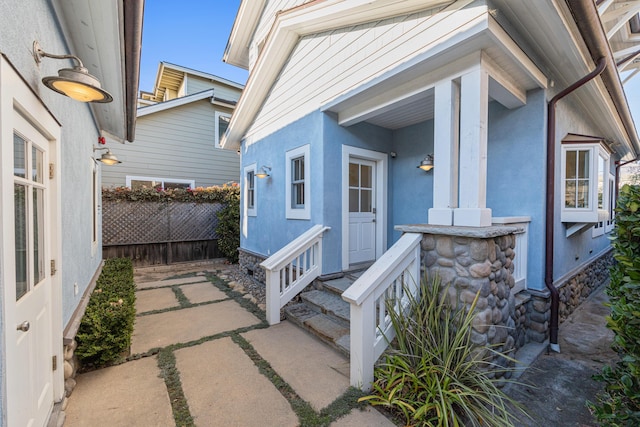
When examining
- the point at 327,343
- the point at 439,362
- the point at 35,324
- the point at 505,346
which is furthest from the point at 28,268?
the point at 505,346

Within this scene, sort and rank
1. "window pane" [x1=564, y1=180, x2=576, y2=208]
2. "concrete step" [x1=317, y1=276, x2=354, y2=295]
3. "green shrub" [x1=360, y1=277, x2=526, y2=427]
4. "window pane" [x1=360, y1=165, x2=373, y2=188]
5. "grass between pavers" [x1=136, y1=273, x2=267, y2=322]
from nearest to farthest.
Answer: "green shrub" [x1=360, y1=277, x2=526, y2=427] < "window pane" [x1=564, y1=180, x2=576, y2=208] < "concrete step" [x1=317, y1=276, x2=354, y2=295] < "grass between pavers" [x1=136, y1=273, x2=267, y2=322] < "window pane" [x1=360, y1=165, x2=373, y2=188]

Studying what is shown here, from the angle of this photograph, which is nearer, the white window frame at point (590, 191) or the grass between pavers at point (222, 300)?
the white window frame at point (590, 191)

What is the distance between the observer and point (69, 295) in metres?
2.84

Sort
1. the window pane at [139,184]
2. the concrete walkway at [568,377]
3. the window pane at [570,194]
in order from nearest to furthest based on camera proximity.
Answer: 1. the concrete walkway at [568,377]
2. the window pane at [570,194]
3. the window pane at [139,184]

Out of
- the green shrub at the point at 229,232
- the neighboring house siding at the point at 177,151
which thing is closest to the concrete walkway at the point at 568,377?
the green shrub at the point at 229,232

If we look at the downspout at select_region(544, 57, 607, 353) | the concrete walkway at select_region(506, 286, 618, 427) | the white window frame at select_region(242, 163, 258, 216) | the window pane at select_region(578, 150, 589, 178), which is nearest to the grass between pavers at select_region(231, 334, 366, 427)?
the concrete walkway at select_region(506, 286, 618, 427)

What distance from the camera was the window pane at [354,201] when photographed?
5008mm

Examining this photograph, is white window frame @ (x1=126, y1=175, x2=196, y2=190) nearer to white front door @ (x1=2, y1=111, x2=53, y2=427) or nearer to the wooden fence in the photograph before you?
the wooden fence

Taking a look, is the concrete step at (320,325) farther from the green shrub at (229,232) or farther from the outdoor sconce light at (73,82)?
the green shrub at (229,232)

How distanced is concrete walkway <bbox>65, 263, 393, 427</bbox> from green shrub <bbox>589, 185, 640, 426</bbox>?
4.94 feet

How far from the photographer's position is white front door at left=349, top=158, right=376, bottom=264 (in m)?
5.01

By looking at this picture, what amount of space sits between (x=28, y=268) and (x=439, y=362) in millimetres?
3251

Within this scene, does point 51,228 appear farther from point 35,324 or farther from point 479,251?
point 479,251

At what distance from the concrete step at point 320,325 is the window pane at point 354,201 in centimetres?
188
